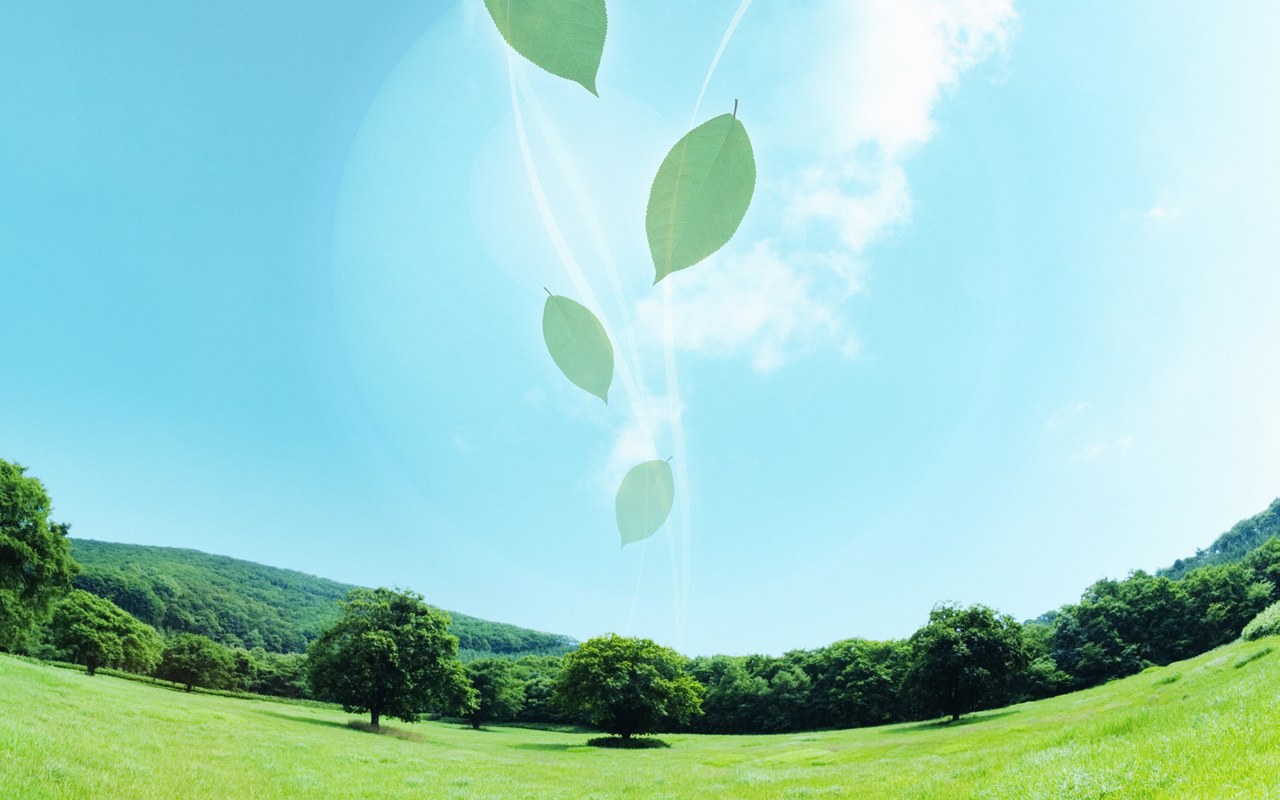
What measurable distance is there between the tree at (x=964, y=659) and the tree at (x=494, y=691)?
3169 cm

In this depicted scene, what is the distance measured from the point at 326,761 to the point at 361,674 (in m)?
18.1

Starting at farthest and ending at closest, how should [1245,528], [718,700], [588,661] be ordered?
1. [1245,528]
2. [718,700]
3. [588,661]

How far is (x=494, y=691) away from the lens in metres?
52.5

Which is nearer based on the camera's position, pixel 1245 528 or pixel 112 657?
pixel 112 657

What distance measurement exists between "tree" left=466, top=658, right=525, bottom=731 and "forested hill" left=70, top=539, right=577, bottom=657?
11171mm

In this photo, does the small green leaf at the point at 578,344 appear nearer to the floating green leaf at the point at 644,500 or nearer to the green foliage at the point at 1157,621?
the floating green leaf at the point at 644,500

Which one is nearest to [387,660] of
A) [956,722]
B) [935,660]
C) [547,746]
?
[547,746]

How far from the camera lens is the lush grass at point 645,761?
18.7 ft

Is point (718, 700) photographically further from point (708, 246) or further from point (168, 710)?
point (708, 246)

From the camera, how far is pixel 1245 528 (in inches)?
3150

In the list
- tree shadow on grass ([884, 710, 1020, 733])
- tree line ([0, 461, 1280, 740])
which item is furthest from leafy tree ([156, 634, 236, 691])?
tree shadow on grass ([884, 710, 1020, 733])

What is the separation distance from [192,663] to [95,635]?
7.62 metres

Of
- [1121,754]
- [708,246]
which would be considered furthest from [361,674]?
[708,246]

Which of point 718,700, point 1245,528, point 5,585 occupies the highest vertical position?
point 1245,528
